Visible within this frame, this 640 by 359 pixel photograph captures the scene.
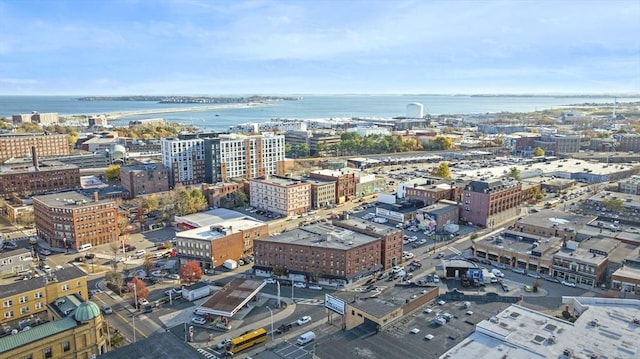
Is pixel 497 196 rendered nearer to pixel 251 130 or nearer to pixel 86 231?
pixel 86 231

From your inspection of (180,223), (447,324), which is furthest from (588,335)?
(180,223)

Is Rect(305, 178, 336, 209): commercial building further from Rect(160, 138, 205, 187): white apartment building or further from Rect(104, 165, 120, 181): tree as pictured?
Rect(104, 165, 120, 181): tree

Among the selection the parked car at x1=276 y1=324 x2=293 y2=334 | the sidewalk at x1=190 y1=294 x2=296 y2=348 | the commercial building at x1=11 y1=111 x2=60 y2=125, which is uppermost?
the commercial building at x1=11 y1=111 x2=60 y2=125

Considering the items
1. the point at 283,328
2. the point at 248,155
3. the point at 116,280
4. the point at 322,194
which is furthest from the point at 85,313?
the point at 248,155

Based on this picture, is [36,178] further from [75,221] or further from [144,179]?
[75,221]

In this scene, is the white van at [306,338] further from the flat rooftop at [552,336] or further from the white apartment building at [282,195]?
the white apartment building at [282,195]

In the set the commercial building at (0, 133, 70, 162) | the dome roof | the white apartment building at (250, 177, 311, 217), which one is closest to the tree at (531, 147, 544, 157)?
the white apartment building at (250, 177, 311, 217)
